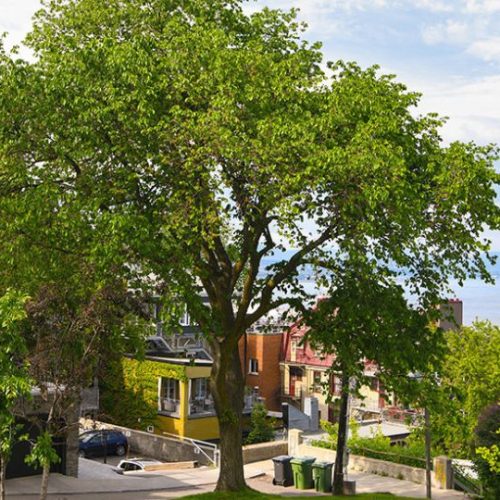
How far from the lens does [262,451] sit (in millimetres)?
35844

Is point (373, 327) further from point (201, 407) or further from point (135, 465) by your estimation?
point (201, 407)

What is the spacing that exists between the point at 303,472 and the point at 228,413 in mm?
8977

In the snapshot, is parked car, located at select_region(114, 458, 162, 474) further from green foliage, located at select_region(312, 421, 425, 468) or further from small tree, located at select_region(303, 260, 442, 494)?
small tree, located at select_region(303, 260, 442, 494)

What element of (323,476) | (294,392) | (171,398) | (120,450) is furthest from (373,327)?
(294,392)

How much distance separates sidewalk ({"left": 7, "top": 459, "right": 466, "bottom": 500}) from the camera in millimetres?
26156

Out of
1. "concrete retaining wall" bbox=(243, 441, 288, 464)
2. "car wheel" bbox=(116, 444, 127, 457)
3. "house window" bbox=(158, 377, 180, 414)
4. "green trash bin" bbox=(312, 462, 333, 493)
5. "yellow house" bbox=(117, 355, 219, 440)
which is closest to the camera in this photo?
"green trash bin" bbox=(312, 462, 333, 493)

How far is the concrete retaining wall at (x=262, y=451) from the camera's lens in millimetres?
35219

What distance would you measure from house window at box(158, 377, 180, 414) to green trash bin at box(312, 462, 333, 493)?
16.9 metres

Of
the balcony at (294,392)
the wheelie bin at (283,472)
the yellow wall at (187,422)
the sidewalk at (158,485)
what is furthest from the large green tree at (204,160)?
the balcony at (294,392)

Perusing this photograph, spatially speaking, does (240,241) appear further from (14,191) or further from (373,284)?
(14,191)

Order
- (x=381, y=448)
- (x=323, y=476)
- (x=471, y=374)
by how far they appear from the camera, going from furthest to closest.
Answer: (x=471, y=374) < (x=381, y=448) < (x=323, y=476)

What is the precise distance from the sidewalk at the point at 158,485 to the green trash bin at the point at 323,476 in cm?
40

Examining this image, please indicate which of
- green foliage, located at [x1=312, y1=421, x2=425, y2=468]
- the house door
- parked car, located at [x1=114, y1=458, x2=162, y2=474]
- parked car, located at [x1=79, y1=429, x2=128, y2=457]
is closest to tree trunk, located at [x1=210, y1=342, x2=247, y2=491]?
green foliage, located at [x1=312, y1=421, x2=425, y2=468]

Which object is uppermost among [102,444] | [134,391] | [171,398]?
[134,391]
